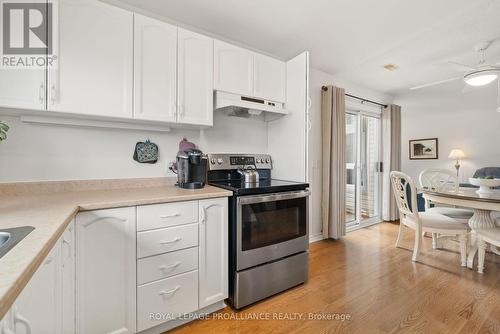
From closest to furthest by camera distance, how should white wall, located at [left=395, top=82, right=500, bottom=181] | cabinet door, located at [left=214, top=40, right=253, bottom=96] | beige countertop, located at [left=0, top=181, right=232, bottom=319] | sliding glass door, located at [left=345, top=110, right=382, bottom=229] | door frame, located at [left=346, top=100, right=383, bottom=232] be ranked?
beige countertop, located at [left=0, top=181, right=232, bottom=319]
cabinet door, located at [left=214, top=40, right=253, bottom=96]
door frame, located at [left=346, top=100, right=383, bottom=232]
sliding glass door, located at [left=345, top=110, right=382, bottom=229]
white wall, located at [left=395, top=82, right=500, bottom=181]

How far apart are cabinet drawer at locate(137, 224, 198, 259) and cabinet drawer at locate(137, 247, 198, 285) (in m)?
0.04

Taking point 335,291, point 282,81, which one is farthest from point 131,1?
point 335,291

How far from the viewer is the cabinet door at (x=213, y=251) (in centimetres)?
157

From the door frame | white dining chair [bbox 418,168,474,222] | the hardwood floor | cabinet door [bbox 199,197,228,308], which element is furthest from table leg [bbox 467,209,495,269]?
cabinet door [bbox 199,197,228,308]

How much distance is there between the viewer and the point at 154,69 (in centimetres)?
166

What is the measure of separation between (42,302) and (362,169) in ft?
13.7

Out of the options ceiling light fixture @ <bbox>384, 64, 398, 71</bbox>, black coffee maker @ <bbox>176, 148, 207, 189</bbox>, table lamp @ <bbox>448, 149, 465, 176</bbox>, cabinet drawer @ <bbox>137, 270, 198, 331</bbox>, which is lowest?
cabinet drawer @ <bbox>137, 270, 198, 331</bbox>

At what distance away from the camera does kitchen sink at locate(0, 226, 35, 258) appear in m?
0.72

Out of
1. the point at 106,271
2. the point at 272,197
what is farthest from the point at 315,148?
the point at 106,271

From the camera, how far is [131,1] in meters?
1.81

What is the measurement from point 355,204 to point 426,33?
250 centimetres

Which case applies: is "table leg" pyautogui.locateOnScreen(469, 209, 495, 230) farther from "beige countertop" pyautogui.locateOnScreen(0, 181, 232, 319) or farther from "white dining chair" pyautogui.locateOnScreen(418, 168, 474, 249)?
"beige countertop" pyautogui.locateOnScreen(0, 181, 232, 319)

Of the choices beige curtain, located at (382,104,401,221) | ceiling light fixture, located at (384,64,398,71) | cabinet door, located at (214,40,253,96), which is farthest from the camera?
beige curtain, located at (382,104,401,221)

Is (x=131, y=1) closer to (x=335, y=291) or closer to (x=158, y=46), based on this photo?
(x=158, y=46)
